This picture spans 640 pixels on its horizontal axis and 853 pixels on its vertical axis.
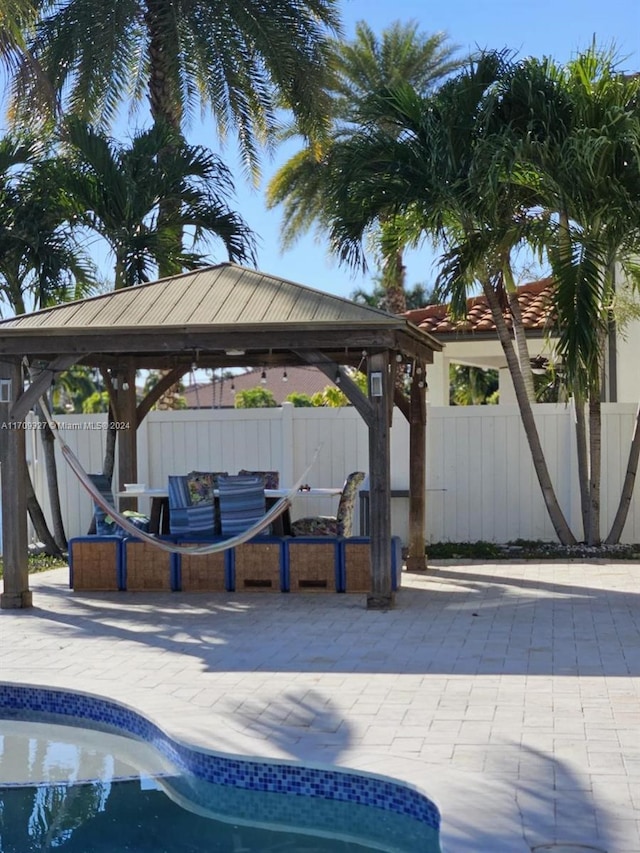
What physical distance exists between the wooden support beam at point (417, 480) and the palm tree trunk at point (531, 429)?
1400 millimetres

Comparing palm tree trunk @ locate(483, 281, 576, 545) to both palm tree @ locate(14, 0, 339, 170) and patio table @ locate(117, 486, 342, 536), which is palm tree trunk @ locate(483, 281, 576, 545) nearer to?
patio table @ locate(117, 486, 342, 536)

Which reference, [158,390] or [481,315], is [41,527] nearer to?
[158,390]

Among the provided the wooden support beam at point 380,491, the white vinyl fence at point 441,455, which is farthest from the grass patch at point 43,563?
the wooden support beam at point 380,491

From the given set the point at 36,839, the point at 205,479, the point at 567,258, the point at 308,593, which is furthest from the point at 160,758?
the point at 567,258

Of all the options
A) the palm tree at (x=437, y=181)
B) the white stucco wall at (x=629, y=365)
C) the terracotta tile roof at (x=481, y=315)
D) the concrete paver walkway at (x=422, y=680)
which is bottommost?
the concrete paver walkway at (x=422, y=680)

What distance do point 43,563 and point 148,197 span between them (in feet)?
15.6

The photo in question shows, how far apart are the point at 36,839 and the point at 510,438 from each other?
9.72 metres

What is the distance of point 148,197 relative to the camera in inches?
520

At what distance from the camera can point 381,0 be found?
13648 millimetres

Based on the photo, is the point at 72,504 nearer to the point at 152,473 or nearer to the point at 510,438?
the point at 152,473

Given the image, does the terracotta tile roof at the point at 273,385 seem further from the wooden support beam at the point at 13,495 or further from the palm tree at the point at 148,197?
the wooden support beam at the point at 13,495

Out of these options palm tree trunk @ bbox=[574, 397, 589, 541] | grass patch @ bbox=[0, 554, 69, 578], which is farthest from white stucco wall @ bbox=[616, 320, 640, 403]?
grass patch @ bbox=[0, 554, 69, 578]

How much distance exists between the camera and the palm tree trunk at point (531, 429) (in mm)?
12977

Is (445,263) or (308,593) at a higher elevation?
(445,263)
